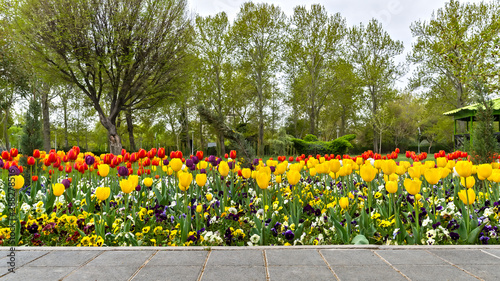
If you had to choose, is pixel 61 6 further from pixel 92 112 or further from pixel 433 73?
pixel 433 73

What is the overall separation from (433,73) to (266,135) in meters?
17.8

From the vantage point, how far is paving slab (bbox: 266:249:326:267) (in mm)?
Result: 2607

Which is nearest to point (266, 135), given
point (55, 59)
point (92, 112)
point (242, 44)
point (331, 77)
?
point (331, 77)

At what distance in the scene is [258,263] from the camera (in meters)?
2.61

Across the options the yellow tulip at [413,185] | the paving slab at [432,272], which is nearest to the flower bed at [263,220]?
the yellow tulip at [413,185]

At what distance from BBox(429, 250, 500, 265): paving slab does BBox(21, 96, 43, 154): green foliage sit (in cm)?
707

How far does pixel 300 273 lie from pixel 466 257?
61.3 inches

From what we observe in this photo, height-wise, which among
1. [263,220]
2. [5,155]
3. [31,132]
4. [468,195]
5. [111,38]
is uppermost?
[111,38]

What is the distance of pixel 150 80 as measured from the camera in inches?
734

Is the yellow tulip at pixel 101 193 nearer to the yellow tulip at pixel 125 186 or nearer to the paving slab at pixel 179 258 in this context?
the yellow tulip at pixel 125 186

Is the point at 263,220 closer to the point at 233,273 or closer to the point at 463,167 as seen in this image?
the point at 233,273

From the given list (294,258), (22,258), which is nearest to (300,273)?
(294,258)

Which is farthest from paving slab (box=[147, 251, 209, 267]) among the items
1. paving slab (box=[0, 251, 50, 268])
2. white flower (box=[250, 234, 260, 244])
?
paving slab (box=[0, 251, 50, 268])

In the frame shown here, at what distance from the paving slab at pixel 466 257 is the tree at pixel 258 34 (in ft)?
77.5
